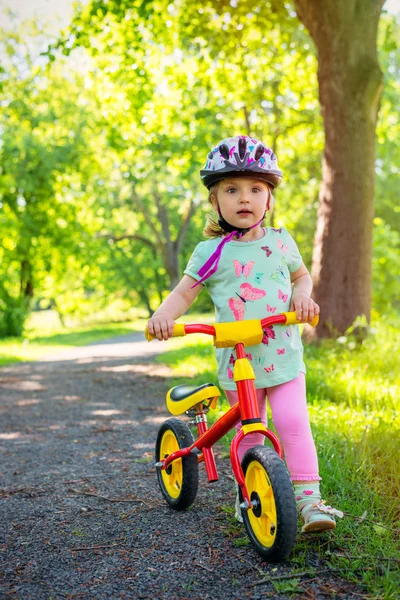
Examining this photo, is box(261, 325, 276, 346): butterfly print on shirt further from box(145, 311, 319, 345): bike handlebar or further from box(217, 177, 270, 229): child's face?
box(217, 177, 270, 229): child's face

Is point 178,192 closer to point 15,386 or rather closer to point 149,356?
point 149,356

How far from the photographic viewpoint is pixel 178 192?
28.1 m

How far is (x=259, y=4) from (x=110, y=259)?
30161 millimetres

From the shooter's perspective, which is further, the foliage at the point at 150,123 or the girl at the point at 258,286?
the foliage at the point at 150,123

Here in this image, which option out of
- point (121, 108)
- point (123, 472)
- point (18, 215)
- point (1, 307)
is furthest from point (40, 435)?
point (18, 215)

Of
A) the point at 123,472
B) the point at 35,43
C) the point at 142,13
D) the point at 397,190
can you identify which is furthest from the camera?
the point at 397,190

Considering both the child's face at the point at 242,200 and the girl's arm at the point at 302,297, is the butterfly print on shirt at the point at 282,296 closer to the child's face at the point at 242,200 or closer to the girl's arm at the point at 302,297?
the girl's arm at the point at 302,297

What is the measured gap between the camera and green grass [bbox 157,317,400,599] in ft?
8.56

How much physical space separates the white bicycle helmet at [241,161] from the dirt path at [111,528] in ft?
5.40

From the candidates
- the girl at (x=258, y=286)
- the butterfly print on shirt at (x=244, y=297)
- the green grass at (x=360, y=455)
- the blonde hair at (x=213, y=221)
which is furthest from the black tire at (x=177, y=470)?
the blonde hair at (x=213, y=221)

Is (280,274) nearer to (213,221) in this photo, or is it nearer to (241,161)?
(213,221)

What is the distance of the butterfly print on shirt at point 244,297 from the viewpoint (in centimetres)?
303

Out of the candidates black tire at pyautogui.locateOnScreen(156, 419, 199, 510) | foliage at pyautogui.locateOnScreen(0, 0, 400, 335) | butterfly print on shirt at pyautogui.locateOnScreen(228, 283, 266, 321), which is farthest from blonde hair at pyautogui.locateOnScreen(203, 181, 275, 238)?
foliage at pyautogui.locateOnScreen(0, 0, 400, 335)

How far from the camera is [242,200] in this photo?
3.02 meters
